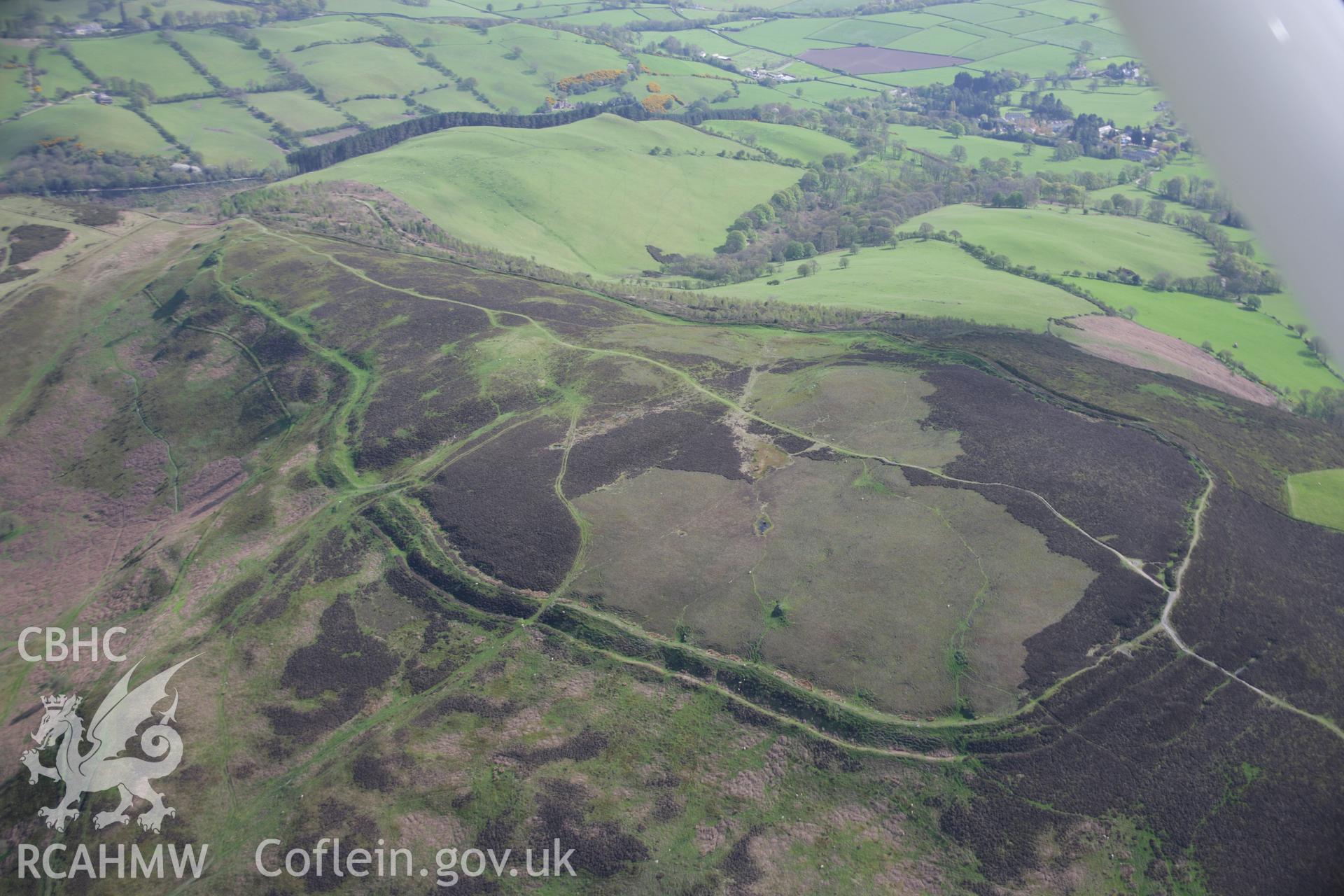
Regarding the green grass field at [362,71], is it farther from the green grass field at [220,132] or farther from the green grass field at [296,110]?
the green grass field at [220,132]

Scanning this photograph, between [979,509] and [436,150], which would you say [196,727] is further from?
[436,150]

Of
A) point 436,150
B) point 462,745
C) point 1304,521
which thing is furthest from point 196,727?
point 436,150

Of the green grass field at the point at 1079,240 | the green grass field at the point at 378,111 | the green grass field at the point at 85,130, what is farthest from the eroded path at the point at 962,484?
the green grass field at the point at 378,111

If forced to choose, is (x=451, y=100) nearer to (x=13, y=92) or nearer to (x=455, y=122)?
(x=455, y=122)

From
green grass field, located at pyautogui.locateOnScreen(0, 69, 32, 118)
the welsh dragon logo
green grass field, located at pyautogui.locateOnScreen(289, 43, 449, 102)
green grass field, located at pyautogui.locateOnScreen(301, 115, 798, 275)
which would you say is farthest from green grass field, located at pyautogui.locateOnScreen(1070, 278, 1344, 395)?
green grass field, located at pyautogui.locateOnScreen(0, 69, 32, 118)

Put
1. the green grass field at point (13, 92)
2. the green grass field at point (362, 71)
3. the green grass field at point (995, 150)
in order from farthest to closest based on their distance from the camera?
the green grass field at point (362, 71) → the green grass field at point (995, 150) → the green grass field at point (13, 92)
